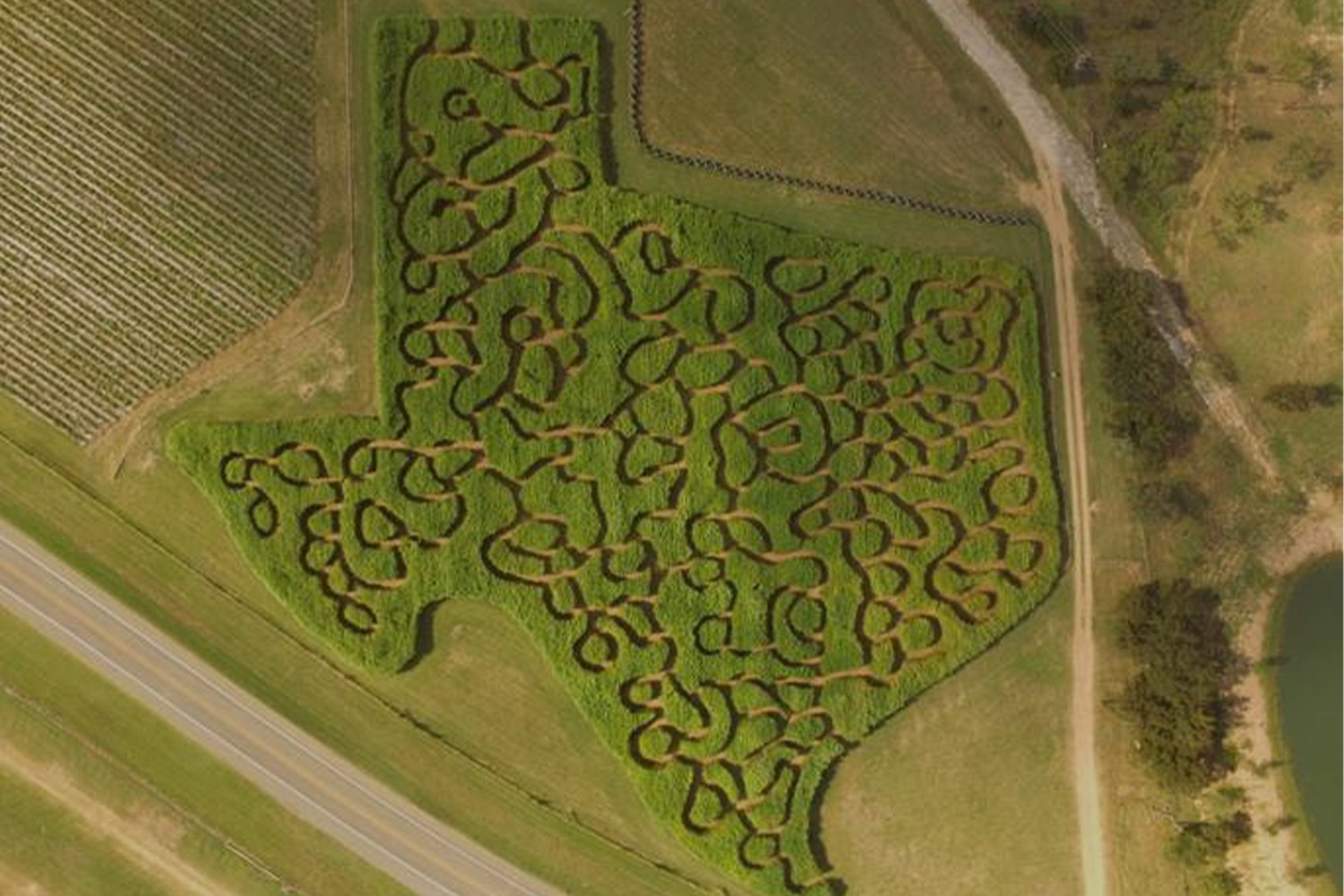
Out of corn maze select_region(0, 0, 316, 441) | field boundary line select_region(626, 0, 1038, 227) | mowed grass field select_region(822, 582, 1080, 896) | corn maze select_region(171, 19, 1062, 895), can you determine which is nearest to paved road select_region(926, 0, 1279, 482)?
corn maze select_region(171, 19, 1062, 895)

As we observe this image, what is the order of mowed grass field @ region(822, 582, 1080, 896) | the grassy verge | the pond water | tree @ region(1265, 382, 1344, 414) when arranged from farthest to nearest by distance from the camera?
1. tree @ region(1265, 382, 1344, 414)
2. the pond water
3. mowed grass field @ region(822, 582, 1080, 896)
4. the grassy verge

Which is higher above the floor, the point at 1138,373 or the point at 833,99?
the point at 833,99

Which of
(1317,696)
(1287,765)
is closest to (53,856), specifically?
(1287,765)

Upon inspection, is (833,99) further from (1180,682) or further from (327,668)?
(327,668)

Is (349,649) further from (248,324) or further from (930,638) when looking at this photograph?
(930,638)

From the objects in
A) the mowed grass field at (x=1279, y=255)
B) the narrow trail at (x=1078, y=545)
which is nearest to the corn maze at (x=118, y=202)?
the narrow trail at (x=1078, y=545)

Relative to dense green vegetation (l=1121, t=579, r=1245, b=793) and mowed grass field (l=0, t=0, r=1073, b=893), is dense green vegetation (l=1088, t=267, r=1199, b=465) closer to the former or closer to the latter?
dense green vegetation (l=1121, t=579, r=1245, b=793)

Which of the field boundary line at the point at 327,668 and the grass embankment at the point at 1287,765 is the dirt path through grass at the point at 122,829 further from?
the grass embankment at the point at 1287,765
